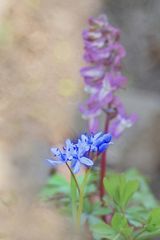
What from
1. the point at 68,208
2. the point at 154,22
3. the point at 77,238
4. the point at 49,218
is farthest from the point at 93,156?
the point at 154,22

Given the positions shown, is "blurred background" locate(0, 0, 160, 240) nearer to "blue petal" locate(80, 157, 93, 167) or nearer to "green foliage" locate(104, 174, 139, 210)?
"green foliage" locate(104, 174, 139, 210)

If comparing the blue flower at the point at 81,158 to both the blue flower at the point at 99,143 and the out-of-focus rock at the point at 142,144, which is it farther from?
the out-of-focus rock at the point at 142,144

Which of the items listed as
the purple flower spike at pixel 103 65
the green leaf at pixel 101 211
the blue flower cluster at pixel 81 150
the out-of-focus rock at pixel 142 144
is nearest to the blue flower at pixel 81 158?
the blue flower cluster at pixel 81 150

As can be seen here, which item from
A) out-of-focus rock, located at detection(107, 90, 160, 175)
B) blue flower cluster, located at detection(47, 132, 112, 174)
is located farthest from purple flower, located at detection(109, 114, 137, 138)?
out-of-focus rock, located at detection(107, 90, 160, 175)

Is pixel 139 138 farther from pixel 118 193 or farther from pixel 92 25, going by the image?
pixel 118 193

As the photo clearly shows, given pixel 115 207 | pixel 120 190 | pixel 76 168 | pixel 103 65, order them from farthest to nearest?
pixel 103 65, pixel 115 207, pixel 120 190, pixel 76 168

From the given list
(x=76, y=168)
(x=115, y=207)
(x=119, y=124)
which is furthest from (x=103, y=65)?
(x=76, y=168)

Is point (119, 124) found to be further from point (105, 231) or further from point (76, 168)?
point (76, 168)

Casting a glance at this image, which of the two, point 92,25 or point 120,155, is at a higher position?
point 120,155
